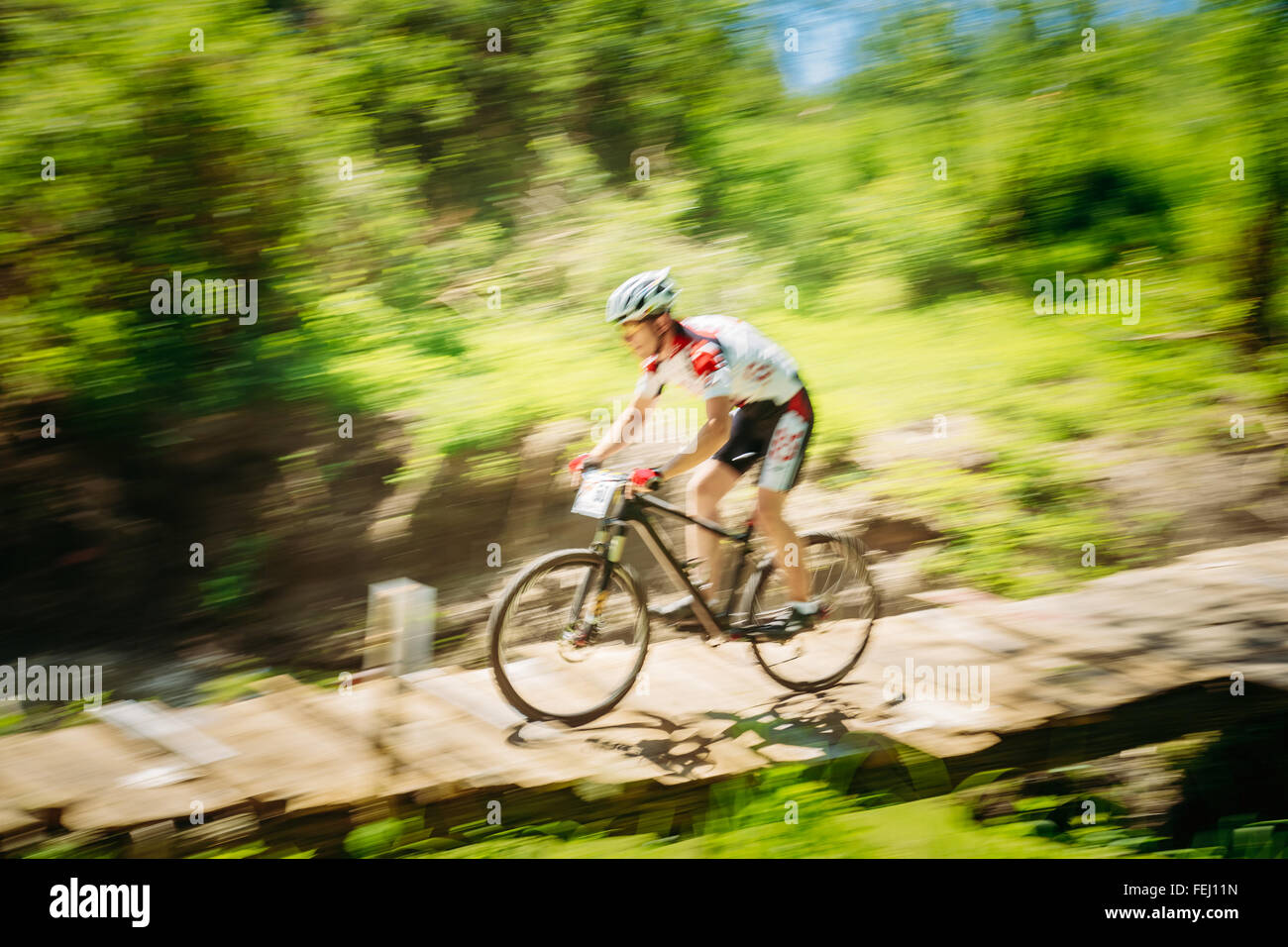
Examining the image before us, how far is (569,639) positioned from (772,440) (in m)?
1.29

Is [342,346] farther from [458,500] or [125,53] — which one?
[125,53]

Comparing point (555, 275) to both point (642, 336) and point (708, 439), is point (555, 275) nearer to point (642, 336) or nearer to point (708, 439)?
point (642, 336)

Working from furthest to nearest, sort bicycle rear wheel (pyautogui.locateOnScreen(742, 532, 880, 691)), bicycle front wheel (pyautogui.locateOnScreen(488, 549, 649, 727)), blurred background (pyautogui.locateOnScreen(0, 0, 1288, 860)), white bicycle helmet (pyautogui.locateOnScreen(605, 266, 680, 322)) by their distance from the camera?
blurred background (pyautogui.locateOnScreen(0, 0, 1288, 860)), bicycle rear wheel (pyautogui.locateOnScreen(742, 532, 880, 691)), white bicycle helmet (pyautogui.locateOnScreen(605, 266, 680, 322)), bicycle front wheel (pyautogui.locateOnScreen(488, 549, 649, 727))

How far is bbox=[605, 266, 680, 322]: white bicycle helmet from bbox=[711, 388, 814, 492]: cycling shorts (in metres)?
0.64

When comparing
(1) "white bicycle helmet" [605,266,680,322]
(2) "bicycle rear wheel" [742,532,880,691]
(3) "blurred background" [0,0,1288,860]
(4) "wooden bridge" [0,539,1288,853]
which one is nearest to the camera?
(4) "wooden bridge" [0,539,1288,853]

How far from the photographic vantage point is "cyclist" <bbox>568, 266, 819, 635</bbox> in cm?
389

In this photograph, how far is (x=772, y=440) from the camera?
4105mm

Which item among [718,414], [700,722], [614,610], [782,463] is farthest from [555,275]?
[700,722]

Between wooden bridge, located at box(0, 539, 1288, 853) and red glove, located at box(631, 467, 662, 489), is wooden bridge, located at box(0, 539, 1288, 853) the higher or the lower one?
the lower one

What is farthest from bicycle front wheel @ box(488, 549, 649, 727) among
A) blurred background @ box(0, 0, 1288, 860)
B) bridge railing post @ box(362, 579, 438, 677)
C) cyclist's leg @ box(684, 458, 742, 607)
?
blurred background @ box(0, 0, 1288, 860)

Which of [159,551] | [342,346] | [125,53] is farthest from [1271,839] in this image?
[125,53]

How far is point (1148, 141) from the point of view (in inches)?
228

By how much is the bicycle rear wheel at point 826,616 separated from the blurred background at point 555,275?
2.65ft

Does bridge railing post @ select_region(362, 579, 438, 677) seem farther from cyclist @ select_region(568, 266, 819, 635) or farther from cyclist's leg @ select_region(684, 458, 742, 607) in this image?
cyclist's leg @ select_region(684, 458, 742, 607)
